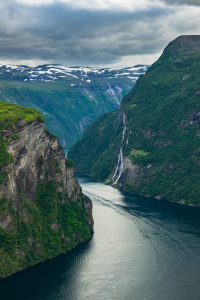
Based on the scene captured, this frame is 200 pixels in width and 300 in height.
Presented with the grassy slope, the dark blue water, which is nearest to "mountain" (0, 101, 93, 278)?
the grassy slope

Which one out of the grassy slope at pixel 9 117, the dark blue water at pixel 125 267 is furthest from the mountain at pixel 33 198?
the dark blue water at pixel 125 267

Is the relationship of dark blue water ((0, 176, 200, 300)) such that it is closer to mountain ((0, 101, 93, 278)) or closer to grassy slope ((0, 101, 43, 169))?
mountain ((0, 101, 93, 278))

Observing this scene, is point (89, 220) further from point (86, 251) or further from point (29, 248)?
point (29, 248)

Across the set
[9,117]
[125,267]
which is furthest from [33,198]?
[125,267]

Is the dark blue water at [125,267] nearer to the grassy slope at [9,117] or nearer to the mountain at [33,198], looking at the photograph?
the mountain at [33,198]

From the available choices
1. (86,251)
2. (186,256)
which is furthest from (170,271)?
(86,251)
